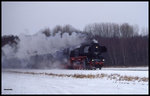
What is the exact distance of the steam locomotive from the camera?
3616 centimetres

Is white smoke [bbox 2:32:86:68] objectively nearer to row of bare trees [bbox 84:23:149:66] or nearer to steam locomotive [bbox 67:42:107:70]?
steam locomotive [bbox 67:42:107:70]

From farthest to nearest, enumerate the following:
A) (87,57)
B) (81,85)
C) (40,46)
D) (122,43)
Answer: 1. (122,43)
2. (40,46)
3. (87,57)
4. (81,85)

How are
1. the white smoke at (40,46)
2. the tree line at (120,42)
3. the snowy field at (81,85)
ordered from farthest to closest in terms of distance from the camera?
the tree line at (120,42), the white smoke at (40,46), the snowy field at (81,85)

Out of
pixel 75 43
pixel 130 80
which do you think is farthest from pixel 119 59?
pixel 130 80

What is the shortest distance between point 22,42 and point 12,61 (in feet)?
10.0

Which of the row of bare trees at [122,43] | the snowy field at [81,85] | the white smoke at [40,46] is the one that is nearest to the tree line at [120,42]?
the row of bare trees at [122,43]

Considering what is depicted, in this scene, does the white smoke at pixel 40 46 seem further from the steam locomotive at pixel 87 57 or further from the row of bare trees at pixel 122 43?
the row of bare trees at pixel 122 43

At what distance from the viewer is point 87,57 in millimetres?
36406

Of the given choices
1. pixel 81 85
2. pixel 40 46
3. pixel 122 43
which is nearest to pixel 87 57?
pixel 40 46

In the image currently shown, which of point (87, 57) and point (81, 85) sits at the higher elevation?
point (81, 85)

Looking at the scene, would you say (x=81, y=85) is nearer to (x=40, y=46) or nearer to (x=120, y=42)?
(x=40, y=46)

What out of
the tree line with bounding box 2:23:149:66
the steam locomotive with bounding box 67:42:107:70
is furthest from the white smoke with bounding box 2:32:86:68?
the tree line with bounding box 2:23:149:66

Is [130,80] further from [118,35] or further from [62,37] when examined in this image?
[118,35]

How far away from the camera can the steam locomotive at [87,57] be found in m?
36.2
